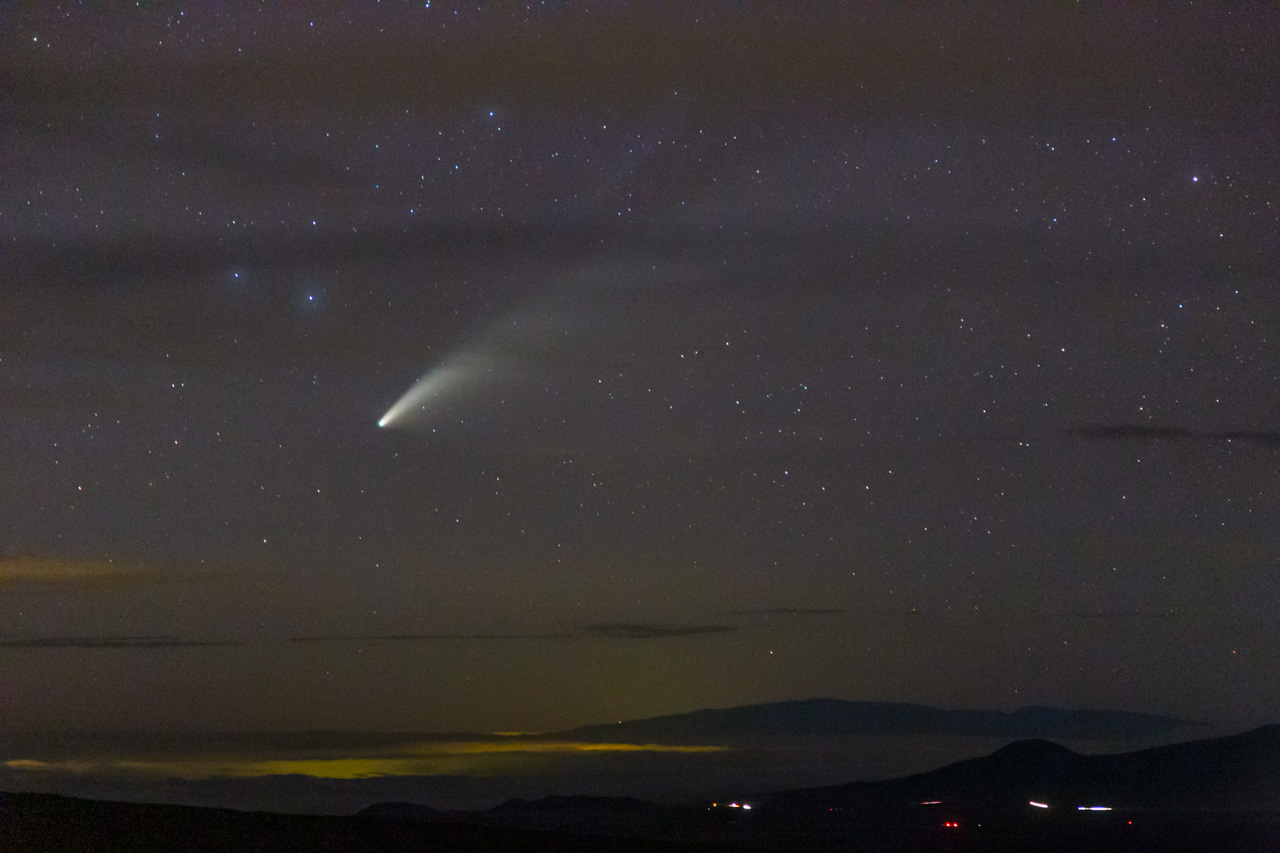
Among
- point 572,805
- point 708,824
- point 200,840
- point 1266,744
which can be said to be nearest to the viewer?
point 200,840

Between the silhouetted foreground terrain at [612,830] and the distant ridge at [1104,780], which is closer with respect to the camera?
the silhouetted foreground terrain at [612,830]

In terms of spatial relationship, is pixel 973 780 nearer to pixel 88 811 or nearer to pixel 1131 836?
pixel 1131 836

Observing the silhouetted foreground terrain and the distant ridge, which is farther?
the distant ridge

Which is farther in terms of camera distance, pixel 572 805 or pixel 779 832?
pixel 572 805

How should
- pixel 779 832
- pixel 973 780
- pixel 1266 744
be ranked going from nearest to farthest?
pixel 779 832 < pixel 973 780 < pixel 1266 744

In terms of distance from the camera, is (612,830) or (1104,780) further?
(1104,780)

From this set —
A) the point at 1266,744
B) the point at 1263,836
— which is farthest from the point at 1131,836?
the point at 1266,744

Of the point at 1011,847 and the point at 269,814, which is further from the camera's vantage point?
the point at 1011,847

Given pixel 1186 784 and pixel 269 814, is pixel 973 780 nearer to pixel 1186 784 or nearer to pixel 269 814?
pixel 1186 784

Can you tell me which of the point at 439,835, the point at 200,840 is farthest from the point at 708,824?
the point at 200,840
